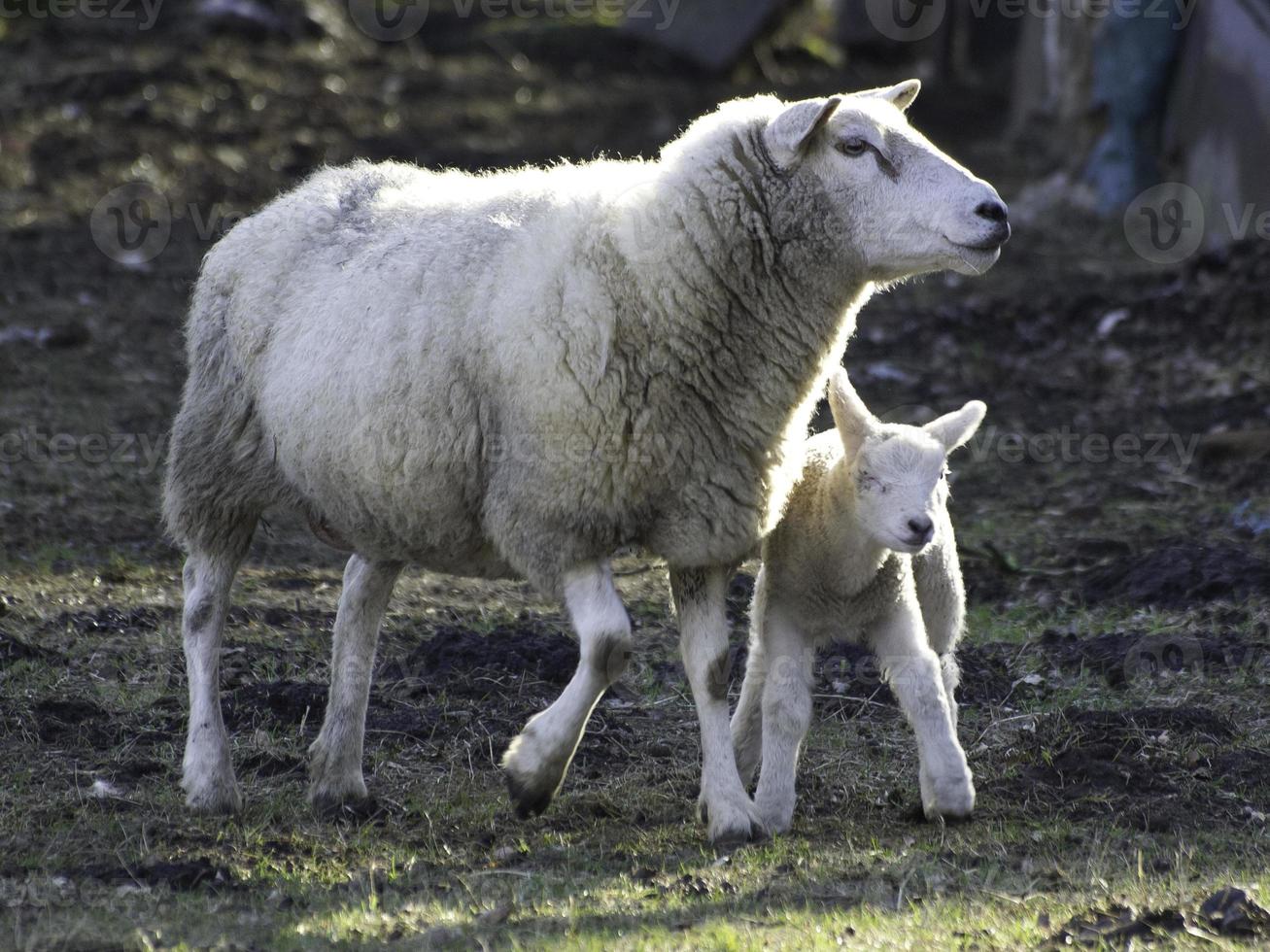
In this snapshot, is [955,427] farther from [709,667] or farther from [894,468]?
[709,667]

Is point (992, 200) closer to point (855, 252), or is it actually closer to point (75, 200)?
point (855, 252)

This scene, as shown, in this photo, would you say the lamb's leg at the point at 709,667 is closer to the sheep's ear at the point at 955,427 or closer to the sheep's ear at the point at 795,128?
the sheep's ear at the point at 955,427

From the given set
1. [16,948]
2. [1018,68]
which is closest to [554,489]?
[16,948]

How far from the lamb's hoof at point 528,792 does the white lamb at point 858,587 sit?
2.14 feet

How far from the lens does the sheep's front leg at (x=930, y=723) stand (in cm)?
502

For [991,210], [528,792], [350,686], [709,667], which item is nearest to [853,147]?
[991,210]

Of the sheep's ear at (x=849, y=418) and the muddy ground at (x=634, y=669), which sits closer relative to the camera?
the muddy ground at (x=634, y=669)

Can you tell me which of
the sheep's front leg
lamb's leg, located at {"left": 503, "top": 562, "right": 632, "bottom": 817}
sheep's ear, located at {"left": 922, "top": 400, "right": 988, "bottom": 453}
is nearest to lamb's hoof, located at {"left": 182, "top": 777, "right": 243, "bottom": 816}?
lamb's leg, located at {"left": 503, "top": 562, "right": 632, "bottom": 817}

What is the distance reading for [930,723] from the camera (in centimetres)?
502

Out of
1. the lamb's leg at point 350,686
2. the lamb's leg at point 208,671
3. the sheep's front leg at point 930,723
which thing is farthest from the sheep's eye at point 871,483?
the lamb's leg at point 208,671

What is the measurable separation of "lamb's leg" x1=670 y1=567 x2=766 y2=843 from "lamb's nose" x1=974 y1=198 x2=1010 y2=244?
1171 millimetres

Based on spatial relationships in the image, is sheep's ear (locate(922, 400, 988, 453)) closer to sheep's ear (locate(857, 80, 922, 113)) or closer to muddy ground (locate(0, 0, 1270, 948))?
sheep's ear (locate(857, 80, 922, 113))

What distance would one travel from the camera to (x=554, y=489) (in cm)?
476

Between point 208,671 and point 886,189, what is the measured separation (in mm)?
2457
